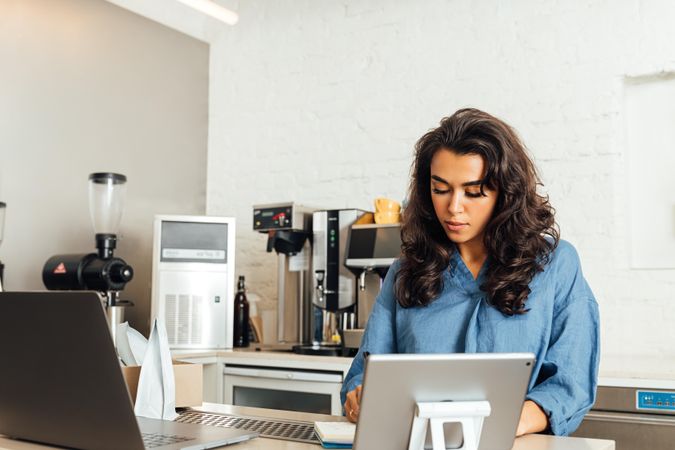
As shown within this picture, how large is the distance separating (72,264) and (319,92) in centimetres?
150

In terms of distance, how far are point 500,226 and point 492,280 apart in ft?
0.40

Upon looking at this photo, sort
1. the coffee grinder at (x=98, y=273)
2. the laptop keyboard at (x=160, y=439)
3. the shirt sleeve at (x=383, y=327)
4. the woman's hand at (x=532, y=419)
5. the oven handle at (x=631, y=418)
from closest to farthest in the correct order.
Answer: the laptop keyboard at (x=160, y=439), the woman's hand at (x=532, y=419), the shirt sleeve at (x=383, y=327), the oven handle at (x=631, y=418), the coffee grinder at (x=98, y=273)

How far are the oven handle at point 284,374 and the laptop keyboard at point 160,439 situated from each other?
1.56 m

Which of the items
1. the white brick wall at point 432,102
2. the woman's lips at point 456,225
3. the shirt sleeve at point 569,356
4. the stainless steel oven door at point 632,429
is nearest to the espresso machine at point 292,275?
the white brick wall at point 432,102

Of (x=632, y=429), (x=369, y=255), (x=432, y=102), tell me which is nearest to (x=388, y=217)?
(x=369, y=255)

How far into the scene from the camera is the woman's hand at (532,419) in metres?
1.32

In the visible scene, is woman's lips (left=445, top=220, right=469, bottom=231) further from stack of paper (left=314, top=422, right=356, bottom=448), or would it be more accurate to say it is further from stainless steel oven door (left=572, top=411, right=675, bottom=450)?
stainless steel oven door (left=572, top=411, right=675, bottom=450)

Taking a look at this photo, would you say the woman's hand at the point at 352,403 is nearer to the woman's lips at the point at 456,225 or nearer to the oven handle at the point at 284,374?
the woman's lips at the point at 456,225

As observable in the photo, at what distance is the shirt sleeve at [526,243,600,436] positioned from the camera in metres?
1.40

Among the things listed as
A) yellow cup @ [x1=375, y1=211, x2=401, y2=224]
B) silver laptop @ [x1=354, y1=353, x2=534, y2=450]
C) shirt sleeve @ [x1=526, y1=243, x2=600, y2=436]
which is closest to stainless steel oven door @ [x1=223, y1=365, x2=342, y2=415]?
yellow cup @ [x1=375, y1=211, x2=401, y2=224]

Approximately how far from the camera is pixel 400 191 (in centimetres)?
345

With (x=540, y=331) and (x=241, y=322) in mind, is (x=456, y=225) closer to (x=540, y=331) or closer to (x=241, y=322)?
(x=540, y=331)

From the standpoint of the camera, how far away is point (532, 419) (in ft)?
4.43

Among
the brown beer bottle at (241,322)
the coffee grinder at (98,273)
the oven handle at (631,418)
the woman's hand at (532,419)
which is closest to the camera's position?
the woman's hand at (532,419)
